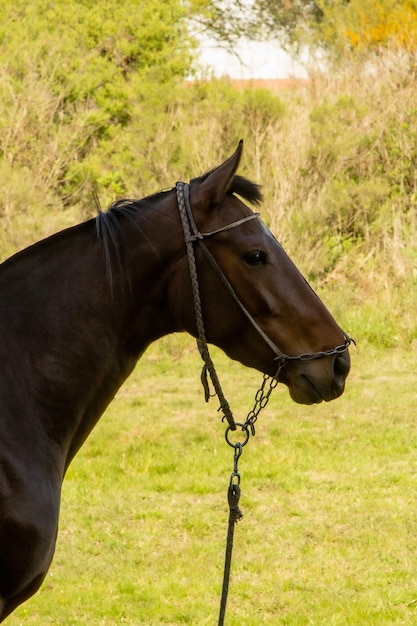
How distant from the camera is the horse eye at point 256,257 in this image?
2.61 metres

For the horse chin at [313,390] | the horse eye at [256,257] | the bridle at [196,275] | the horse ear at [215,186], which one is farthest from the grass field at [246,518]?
the horse ear at [215,186]

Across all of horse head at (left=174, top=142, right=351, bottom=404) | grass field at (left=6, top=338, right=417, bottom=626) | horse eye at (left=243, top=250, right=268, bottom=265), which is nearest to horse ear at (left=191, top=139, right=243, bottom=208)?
horse head at (left=174, top=142, right=351, bottom=404)

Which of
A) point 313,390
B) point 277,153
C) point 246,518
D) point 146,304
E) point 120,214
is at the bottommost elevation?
point 246,518

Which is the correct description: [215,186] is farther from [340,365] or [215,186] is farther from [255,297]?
[340,365]

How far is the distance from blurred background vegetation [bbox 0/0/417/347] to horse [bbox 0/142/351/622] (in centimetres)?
824

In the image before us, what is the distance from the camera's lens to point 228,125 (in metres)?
12.4

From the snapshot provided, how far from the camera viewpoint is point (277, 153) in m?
12.1

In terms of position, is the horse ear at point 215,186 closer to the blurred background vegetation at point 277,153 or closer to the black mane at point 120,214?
the black mane at point 120,214

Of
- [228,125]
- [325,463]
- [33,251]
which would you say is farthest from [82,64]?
[33,251]

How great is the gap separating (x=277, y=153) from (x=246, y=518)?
23.9ft

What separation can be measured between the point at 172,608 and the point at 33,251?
2592 mm

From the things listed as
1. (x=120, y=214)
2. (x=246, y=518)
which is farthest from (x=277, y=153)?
(x=120, y=214)

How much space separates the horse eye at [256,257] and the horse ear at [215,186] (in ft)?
0.64

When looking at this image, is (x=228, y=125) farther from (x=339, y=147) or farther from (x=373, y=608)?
(x=373, y=608)
